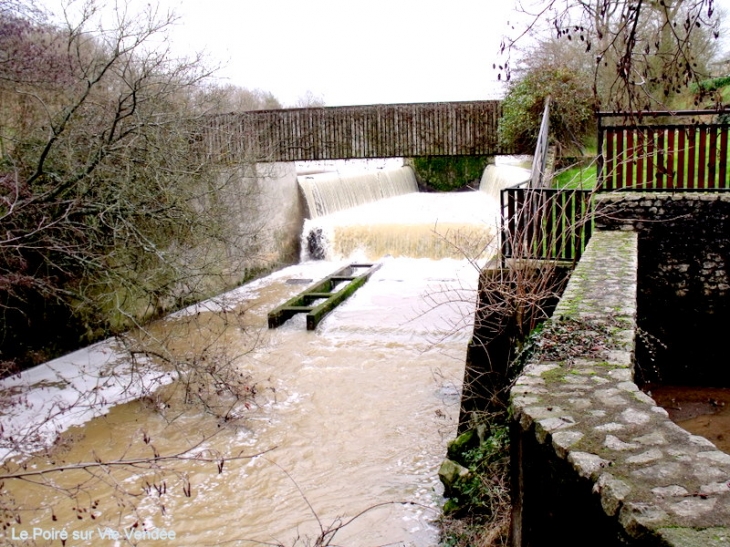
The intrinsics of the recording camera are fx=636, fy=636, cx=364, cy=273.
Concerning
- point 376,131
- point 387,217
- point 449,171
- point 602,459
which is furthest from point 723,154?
point 449,171

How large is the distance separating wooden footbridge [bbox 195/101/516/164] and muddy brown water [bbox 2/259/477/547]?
18.1 ft

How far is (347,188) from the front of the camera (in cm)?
2036

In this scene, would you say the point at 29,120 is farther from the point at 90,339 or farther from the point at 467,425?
the point at 467,425

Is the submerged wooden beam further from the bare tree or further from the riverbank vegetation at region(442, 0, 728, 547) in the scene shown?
the bare tree

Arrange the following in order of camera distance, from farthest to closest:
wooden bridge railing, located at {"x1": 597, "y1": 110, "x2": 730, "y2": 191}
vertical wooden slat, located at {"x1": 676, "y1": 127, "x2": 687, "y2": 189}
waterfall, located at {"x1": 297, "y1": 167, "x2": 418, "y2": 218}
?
1. waterfall, located at {"x1": 297, "y1": 167, "x2": 418, "y2": 218}
2. vertical wooden slat, located at {"x1": 676, "y1": 127, "x2": 687, "y2": 189}
3. wooden bridge railing, located at {"x1": 597, "y1": 110, "x2": 730, "y2": 191}

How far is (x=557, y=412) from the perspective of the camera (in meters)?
2.50

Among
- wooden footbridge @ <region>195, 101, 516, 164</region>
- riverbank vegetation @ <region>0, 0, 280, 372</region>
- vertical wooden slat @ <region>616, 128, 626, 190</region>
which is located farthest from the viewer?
wooden footbridge @ <region>195, 101, 516, 164</region>

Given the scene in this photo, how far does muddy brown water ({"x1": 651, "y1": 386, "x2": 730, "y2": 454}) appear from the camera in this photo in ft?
18.1

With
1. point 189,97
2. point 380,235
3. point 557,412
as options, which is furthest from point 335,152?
point 557,412

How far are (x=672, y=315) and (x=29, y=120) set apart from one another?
9219 millimetres

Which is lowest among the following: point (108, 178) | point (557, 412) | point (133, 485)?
point (133, 485)

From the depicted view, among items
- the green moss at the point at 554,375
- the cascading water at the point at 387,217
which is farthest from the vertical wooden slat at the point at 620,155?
the cascading water at the point at 387,217

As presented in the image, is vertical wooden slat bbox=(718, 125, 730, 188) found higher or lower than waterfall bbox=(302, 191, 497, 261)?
higher

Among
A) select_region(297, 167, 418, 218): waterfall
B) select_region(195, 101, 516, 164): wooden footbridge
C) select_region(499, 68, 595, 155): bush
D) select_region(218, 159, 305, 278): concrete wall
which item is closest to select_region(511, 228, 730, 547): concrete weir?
select_region(218, 159, 305, 278): concrete wall
